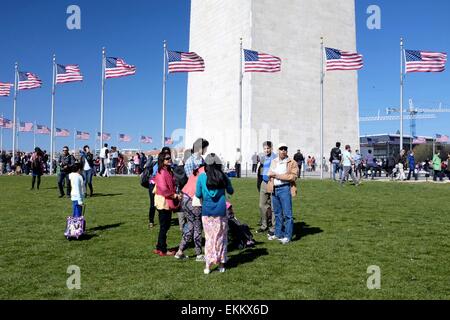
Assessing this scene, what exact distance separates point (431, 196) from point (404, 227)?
869 centimetres

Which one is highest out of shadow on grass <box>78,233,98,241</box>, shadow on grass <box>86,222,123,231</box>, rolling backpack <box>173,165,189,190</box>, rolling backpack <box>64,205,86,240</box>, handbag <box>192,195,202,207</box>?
rolling backpack <box>173,165,189,190</box>

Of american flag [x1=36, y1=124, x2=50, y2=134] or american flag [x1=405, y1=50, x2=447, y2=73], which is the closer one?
american flag [x1=405, y1=50, x2=447, y2=73]

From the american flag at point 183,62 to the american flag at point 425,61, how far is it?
40.2 feet

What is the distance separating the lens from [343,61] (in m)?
27.0

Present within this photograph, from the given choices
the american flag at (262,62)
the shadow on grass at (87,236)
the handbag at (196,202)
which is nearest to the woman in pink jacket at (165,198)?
the handbag at (196,202)

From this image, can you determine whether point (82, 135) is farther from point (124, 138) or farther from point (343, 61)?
point (343, 61)

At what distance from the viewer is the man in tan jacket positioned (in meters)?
9.38

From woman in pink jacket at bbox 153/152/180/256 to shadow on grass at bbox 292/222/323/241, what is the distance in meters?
2.91

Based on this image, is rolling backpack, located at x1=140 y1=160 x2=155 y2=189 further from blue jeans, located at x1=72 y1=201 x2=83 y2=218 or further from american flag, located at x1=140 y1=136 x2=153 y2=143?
american flag, located at x1=140 y1=136 x2=153 y2=143

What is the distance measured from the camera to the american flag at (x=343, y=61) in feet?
87.9

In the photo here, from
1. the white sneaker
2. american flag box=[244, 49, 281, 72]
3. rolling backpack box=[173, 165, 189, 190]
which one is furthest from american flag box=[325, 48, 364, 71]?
the white sneaker

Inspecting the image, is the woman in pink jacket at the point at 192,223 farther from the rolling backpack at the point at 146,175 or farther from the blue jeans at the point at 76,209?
the blue jeans at the point at 76,209
